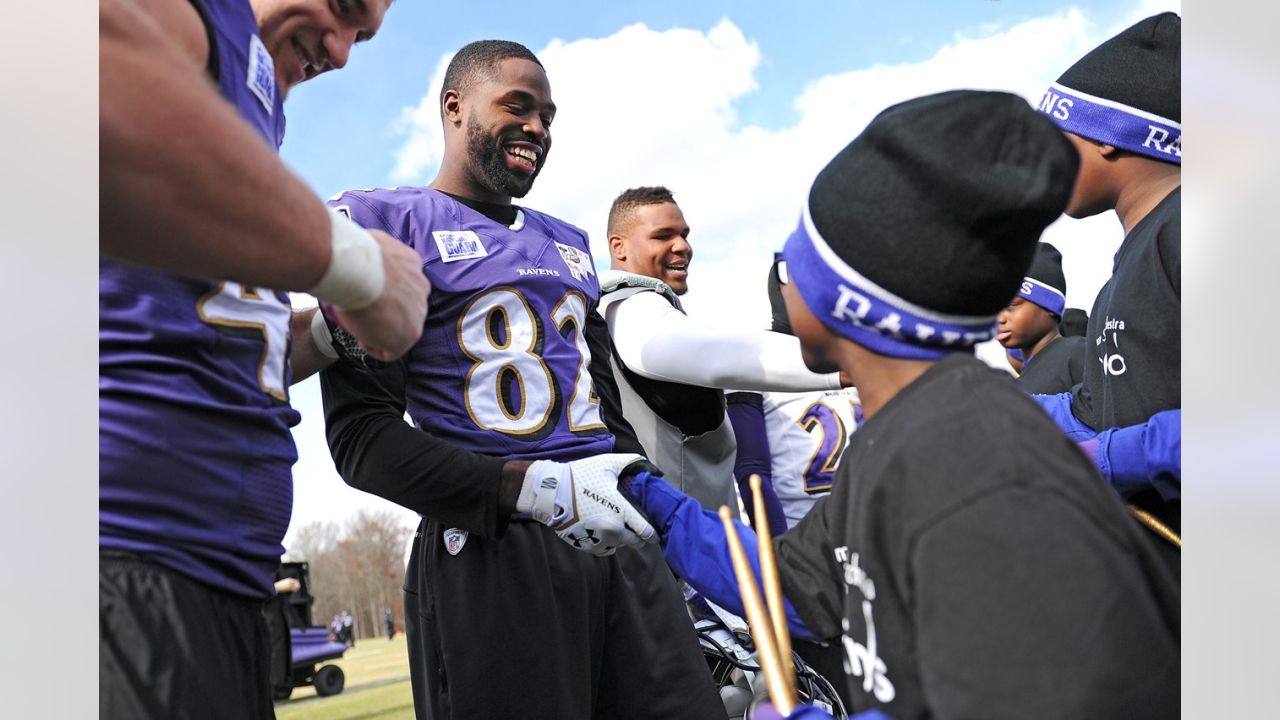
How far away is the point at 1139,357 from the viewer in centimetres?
191

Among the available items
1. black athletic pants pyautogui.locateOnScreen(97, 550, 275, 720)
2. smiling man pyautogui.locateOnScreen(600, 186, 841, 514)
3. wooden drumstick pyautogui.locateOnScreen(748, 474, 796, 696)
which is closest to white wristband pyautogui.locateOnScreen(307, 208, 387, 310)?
black athletic pants pyautogui.locateOnScreen(97, 550, 275, 720)

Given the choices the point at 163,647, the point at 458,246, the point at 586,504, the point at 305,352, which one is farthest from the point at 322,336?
the point at 163,647

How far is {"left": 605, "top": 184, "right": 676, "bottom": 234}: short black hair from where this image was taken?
4250 millimetres

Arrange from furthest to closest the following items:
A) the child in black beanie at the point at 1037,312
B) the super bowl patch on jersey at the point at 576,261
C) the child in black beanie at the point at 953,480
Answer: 1. the child in black beanie at the point at 1037,312
2. the super bowl patch on jersey at the point at 576,261
3. the child in black beanie at the point at 953,480

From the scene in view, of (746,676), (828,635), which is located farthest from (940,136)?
(746,676)

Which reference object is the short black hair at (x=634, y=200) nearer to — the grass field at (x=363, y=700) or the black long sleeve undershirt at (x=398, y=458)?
the black long sleeve undershirt at (x=398, y=458)

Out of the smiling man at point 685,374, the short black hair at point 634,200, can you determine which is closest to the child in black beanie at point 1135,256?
the smiling man at point 685,374

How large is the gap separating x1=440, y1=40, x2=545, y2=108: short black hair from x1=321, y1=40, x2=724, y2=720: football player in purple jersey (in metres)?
0.38

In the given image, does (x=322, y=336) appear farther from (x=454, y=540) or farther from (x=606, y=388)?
(x=606, y=388)

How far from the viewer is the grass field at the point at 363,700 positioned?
9.27 m

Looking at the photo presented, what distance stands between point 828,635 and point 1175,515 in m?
0.73

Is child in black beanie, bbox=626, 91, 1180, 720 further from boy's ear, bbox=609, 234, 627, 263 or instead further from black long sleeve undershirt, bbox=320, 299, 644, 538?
boy's ear, bbox=609, 234, 627, 263

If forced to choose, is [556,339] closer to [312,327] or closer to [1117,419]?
[312,327]

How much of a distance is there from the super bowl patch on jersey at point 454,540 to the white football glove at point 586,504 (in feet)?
0.70
